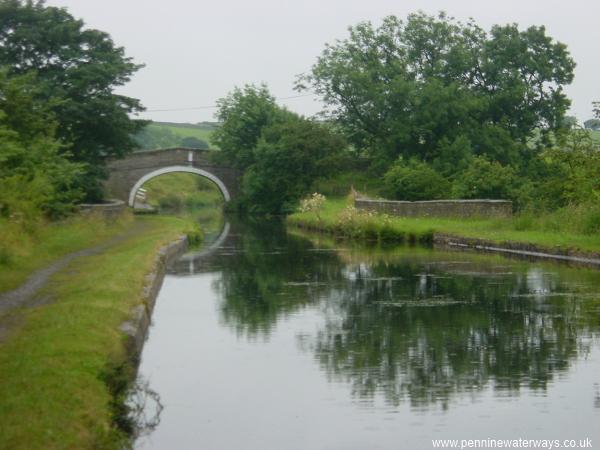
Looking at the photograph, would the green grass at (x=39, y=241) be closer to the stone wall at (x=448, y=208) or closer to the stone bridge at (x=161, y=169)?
the stone wall at (x=448, y=208)

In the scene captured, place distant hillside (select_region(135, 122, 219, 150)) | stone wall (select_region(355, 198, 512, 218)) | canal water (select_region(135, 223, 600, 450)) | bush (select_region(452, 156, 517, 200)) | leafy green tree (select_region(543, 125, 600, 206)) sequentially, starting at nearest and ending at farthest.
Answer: canal water (select_region(135, 223, 600, 450)) → leafy green tree (select_region(543, 125, 600, 206)) → stone wall (select_region(355, 198, 512, 218)) → bush (select_region(452, 156, 517, 200)) → distant hillside (select_region(135, 122, 219, 150))

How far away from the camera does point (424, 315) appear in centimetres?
1620

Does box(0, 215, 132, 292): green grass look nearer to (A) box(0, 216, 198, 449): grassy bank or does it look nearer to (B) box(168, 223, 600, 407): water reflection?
(A) box(0, 216, 198, 449): grassy bank

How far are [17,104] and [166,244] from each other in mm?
5724

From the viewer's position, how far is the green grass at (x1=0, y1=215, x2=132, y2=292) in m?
19.4

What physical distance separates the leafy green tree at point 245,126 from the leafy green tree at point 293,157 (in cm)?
500

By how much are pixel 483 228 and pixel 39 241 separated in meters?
14.7

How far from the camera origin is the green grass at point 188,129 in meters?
146

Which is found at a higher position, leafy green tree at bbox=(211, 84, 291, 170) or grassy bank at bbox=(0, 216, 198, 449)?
leafy green tree at bbox=(211, 84, 291, 170)

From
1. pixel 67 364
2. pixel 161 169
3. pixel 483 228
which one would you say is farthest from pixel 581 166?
pixel 161 169

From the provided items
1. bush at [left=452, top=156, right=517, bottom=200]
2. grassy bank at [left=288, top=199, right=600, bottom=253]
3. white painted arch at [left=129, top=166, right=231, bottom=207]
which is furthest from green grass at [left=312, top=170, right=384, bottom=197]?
bush at [left=452, top=156, right=517, bottom=200]

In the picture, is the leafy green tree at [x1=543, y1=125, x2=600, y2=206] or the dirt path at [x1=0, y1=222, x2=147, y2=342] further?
the leafy green tree at [x1=543, y1=125, x2=600, y2=206]

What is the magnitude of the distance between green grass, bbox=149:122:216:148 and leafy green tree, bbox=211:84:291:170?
70.5 m

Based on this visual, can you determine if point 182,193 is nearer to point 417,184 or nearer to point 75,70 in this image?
point 417,184
